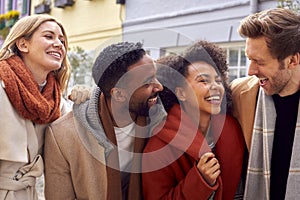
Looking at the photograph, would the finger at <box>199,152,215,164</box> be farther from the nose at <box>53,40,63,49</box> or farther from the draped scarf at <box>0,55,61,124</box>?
the nose at <box>53,40,63,49</box>

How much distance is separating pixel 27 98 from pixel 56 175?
1.21 feet

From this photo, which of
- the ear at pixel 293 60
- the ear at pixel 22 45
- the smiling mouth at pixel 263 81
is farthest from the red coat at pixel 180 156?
the ear at pixel 22 45

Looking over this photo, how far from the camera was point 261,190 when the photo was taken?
2066mm

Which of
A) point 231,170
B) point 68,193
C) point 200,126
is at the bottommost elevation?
point 68,193

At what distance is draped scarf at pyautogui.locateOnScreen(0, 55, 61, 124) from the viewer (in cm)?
220

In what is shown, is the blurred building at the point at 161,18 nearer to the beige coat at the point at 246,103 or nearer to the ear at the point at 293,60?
the beige coat at the point at 246,103

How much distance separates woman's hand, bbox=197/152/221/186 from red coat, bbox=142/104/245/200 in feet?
0.17

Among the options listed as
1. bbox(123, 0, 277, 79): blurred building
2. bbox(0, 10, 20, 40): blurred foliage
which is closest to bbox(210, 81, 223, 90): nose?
bbox(123, 0, 277, 79): blurred building

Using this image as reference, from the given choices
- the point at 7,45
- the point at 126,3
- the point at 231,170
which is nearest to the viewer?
the point at 231,170

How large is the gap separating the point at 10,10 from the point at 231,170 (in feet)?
39.3

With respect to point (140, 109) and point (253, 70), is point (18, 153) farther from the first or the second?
point (253, 70)

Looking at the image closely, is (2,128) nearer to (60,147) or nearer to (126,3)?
(60,147)

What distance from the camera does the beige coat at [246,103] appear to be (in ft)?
6.91

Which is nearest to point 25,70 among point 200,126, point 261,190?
point 200,126
